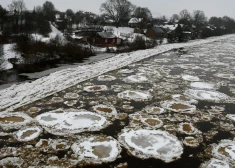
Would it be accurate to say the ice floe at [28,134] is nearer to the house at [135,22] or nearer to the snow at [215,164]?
the snow at [215,164]

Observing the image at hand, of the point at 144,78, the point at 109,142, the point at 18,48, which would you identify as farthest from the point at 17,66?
the point at 109,142

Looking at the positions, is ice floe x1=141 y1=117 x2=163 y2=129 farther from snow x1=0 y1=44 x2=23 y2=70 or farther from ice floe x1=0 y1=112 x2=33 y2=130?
snow x1=0 y1=44 x2=23 y2=70

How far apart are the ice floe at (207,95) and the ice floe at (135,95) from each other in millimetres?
1961

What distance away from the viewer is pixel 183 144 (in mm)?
6461

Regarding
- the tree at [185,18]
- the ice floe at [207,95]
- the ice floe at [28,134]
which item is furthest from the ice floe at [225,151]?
the tree at [185,18]

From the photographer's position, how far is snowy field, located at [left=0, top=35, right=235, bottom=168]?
5723 millimetres

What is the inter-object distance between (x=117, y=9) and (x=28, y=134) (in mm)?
68793

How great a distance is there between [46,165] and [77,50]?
1751cm

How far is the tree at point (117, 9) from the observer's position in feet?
231

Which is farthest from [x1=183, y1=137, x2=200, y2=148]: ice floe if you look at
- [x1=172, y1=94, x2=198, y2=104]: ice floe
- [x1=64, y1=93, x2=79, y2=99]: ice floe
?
[x1=64, y1=93, x2=79, y2=99]: ice floe

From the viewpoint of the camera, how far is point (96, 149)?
6.09m

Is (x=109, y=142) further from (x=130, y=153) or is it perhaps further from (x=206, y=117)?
(x=206, y=117)

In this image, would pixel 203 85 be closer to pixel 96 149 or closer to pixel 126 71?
pixel 126 71

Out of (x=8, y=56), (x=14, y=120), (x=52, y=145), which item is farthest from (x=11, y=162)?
(x=8, y=56)
